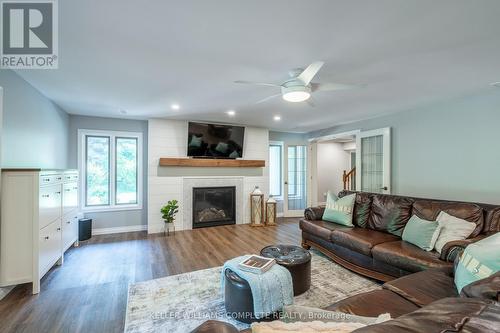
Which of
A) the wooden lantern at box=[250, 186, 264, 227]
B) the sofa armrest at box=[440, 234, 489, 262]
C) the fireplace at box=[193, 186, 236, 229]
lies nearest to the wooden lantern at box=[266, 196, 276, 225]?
the wooden lantern at box=[250, 186, 264, 227]

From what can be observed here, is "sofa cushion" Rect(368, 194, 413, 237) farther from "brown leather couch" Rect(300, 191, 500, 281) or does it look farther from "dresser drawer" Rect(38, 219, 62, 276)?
"dresser drawer" Rect(38, 219, 62, 276)

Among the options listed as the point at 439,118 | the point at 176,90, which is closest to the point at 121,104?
the point at 176,90

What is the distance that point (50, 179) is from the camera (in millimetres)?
2783

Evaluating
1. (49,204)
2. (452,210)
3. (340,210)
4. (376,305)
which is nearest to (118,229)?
(49,204)

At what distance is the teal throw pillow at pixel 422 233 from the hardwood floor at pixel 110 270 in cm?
200

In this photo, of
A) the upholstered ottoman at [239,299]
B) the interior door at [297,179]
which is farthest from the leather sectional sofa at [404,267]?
the interior door at [297,179]

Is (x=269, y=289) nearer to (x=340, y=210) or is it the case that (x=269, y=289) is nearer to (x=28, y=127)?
(x=340, y=210)

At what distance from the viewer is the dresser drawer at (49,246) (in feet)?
8.34

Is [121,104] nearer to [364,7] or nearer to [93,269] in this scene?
[93,269]

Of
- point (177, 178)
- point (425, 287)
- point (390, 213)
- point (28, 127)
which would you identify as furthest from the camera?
point (177, 178)

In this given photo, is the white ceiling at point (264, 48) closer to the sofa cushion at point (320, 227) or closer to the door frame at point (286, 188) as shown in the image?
the sofa cushion at point (320, 227)

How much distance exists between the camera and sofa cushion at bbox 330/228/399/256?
2747 millimetres

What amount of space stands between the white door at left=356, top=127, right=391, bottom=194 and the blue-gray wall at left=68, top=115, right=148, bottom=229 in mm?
4735

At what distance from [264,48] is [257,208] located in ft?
13.3
